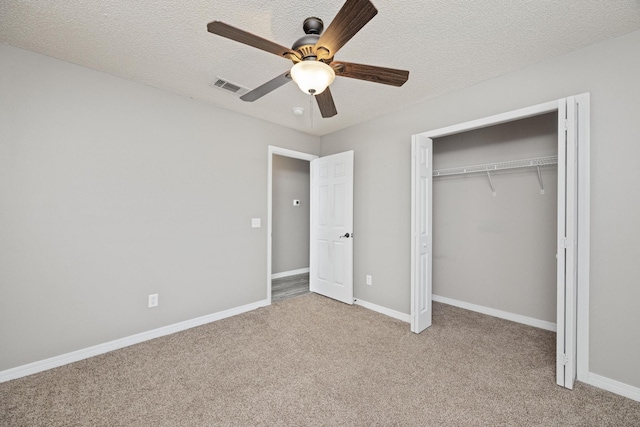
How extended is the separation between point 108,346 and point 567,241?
12.9 ft

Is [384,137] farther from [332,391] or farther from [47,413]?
[47,413]

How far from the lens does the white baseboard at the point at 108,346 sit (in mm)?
2119

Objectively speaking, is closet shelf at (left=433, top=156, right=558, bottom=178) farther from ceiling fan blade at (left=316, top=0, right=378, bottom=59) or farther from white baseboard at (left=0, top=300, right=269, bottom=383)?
white baseboard at (left=0, top=300, right=269, bottom=383)

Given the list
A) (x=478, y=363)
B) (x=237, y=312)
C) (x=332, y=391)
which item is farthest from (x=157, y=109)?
(x=478, y=363)

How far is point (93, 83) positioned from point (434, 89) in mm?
3255

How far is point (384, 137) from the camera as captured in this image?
3498mm

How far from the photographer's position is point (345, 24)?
1296mm

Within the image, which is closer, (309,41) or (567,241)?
(309,41)

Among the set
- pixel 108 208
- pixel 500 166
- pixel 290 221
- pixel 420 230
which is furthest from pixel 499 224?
pixel 108 208

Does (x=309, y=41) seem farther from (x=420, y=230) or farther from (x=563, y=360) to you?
(x=563, y=360)

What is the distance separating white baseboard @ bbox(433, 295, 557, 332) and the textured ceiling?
262 cm

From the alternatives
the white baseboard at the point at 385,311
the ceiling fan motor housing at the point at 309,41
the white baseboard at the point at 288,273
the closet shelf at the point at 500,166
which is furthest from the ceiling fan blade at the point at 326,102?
the white baseboard at the point at 288,273

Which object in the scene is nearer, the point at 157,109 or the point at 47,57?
the point at 47,57

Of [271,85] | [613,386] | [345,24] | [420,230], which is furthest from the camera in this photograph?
[420,230]
